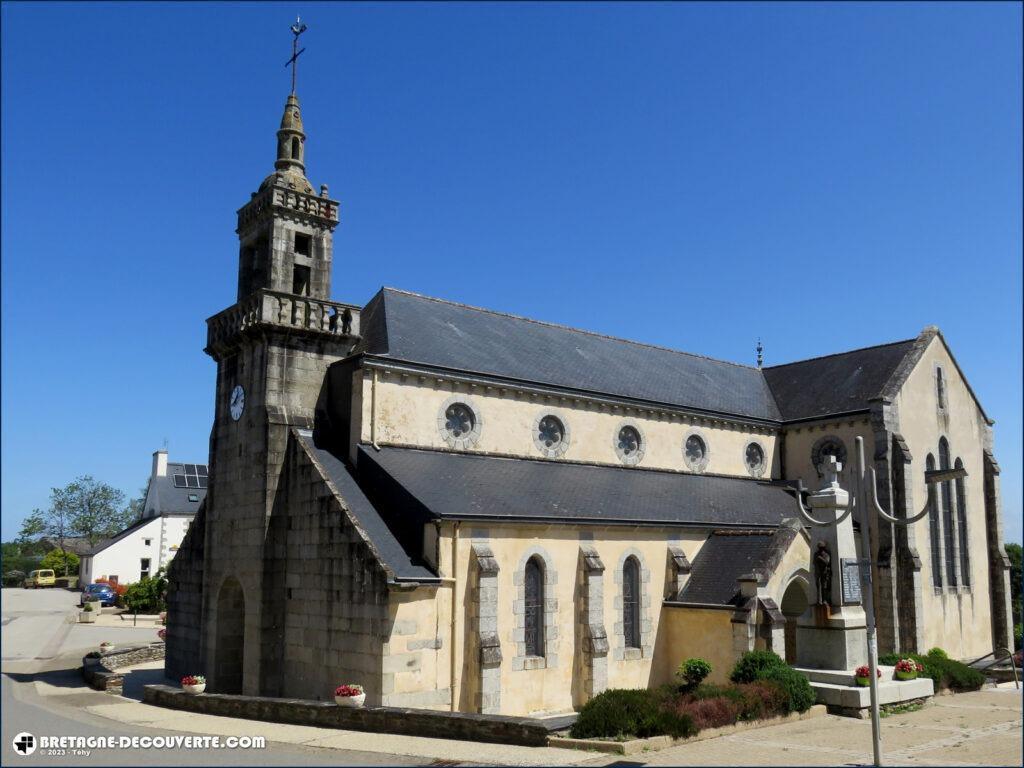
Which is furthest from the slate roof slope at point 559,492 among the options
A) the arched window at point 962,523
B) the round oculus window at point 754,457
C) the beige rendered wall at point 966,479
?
the arched window at point 962,523

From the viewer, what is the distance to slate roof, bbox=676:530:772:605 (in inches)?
976

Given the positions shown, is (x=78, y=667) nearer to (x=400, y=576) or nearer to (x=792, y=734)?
(x=400, y=576)

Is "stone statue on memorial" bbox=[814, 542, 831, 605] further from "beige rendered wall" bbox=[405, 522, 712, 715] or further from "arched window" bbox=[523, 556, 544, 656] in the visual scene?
"arched window" bbox=[523, 556, 544, 656]

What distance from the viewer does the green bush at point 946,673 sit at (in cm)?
2373

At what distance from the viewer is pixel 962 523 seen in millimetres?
35688

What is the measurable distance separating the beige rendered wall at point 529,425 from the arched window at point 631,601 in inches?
191

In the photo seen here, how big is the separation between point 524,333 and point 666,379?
6.57 m

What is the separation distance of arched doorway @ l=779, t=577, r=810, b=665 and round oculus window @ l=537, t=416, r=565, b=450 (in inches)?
339

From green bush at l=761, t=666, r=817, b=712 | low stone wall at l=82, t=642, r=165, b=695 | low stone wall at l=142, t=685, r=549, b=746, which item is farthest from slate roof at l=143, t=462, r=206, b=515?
green bush at l=761, t=666, r=817, b=712

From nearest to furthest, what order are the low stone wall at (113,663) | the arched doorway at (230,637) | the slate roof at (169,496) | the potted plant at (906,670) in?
the potted plant at (906,670), the arched doorway at (230,637), the low stone wall at (113,663), the slate roof at (169,496)

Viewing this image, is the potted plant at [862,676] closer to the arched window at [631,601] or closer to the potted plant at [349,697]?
the arched window at [631,601]

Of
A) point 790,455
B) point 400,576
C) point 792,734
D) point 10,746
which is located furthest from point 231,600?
point 790,455

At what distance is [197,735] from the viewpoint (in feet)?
55.7

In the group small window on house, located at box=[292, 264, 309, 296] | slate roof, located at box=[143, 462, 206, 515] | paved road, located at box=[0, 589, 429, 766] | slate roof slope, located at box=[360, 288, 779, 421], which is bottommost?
paved road, located at box=[0, 589, 429, 766]
